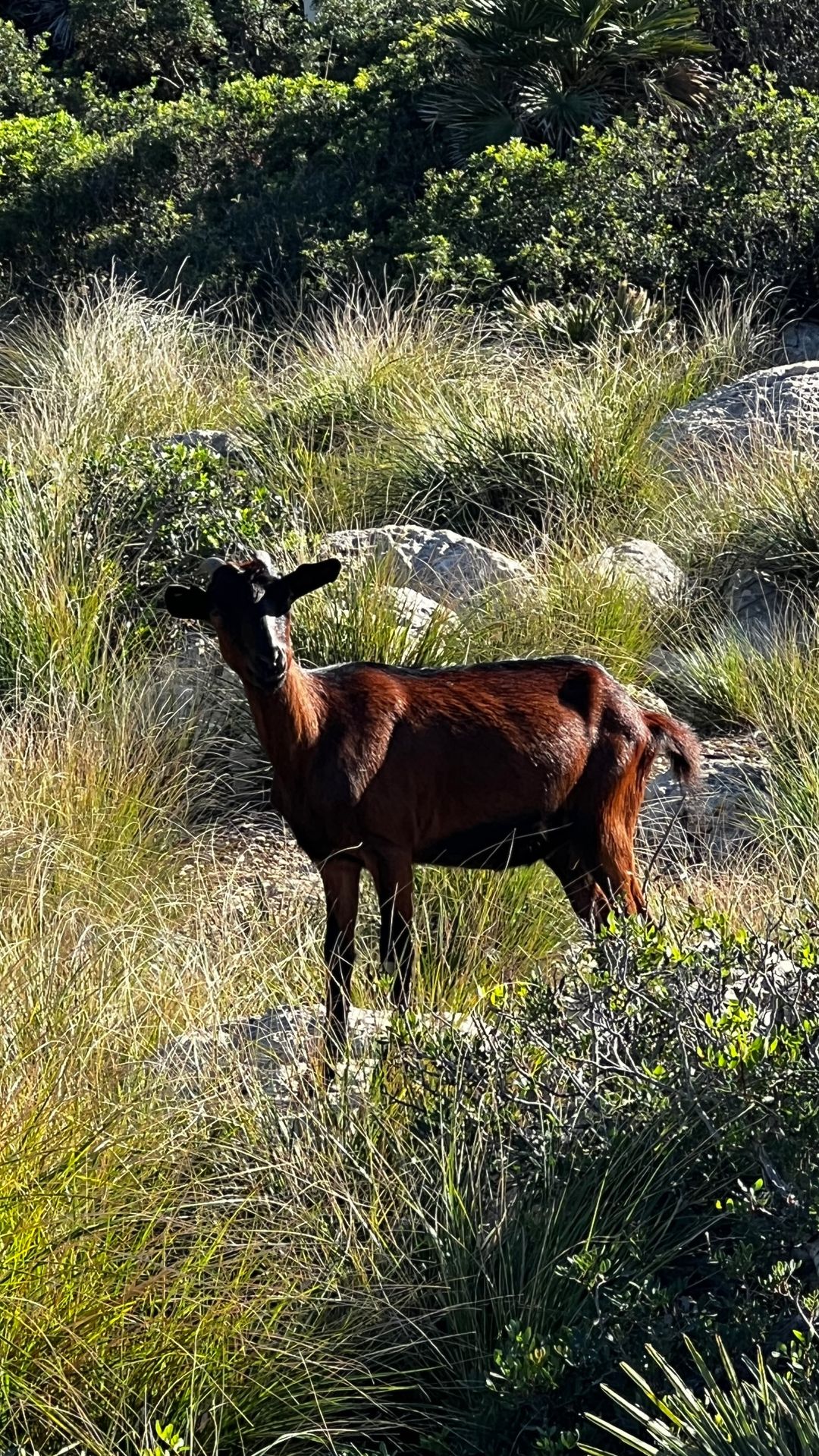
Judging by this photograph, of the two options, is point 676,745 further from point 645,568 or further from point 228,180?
point 228,180

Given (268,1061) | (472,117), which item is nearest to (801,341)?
(472,117)

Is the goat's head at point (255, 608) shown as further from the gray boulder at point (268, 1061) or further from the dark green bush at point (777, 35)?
the dark green bush at point (777, 35)

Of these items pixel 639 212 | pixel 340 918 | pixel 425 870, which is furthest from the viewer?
pixel 639 212

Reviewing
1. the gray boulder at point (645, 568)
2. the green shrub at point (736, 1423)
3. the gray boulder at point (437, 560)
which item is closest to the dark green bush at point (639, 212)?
the gray boulder at point (645, 568)

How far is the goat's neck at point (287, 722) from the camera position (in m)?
5.02

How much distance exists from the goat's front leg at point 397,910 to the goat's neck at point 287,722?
1.29 feet

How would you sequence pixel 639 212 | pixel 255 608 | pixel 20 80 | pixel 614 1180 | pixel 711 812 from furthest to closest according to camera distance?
1. pixel 20 80
2. pixel 639 212
3. pixel 711 812
4. pixel 255 608
5. pixel 614 1180

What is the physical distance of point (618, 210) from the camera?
550 inches

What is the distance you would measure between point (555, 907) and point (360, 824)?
125cm

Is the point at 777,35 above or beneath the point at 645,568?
above

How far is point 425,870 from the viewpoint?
626cm

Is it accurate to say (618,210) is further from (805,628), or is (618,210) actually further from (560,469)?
(805,628)

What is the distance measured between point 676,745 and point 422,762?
975 mm

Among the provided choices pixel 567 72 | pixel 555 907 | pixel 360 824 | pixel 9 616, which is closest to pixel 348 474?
pixel 9 616
